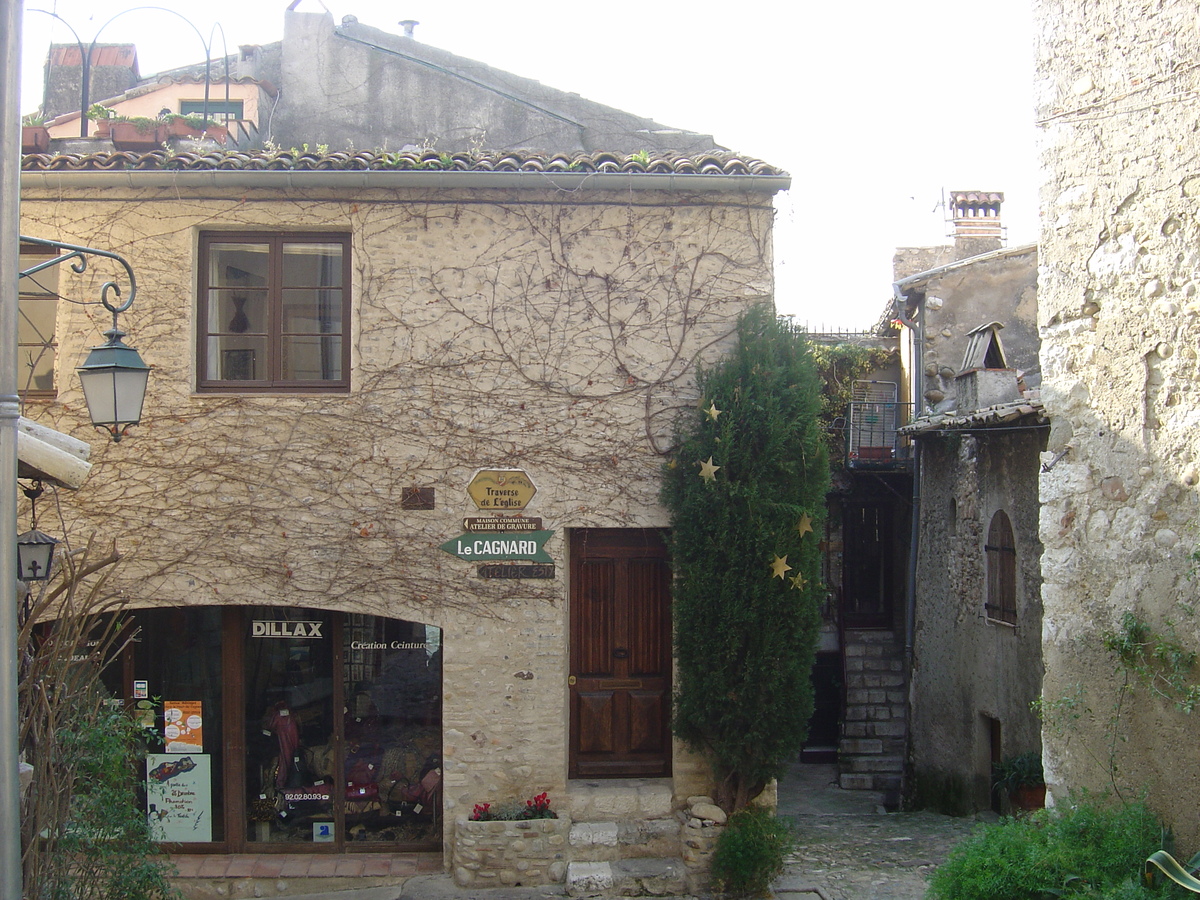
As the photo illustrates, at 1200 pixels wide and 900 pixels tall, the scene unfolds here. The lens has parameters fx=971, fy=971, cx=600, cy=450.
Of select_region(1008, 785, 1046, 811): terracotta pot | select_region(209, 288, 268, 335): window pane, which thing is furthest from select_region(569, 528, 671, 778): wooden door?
select_region(1008, 785, 1046, 811): terracotta pot

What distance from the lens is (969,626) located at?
1150 cm

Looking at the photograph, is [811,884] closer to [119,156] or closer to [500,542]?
[500,542]

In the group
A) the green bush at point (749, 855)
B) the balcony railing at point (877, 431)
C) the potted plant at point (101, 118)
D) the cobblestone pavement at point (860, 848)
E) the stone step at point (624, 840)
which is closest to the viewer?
the green bush at point (749, 855)

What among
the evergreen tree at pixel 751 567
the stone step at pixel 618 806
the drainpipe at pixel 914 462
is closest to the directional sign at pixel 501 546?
the evergreen tree at pixel 751 567

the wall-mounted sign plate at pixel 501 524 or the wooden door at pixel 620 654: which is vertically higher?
the wall-mounted sign plate at pixel 501 524

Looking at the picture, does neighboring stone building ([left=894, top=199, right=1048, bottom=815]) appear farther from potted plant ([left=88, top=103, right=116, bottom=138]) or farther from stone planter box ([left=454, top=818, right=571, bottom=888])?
potted plant ([left=88, top=103, right=116, bottom=138])

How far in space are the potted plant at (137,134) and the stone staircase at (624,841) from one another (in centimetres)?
662

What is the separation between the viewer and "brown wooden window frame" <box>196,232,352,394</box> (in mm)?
7766

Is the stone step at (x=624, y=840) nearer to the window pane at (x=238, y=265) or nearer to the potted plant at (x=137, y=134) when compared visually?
the window pane at (x=238, y=265)

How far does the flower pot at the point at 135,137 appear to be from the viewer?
8406 mm

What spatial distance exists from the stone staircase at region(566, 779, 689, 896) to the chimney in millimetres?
11618

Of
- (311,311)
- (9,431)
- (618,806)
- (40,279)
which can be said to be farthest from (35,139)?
(618,806)

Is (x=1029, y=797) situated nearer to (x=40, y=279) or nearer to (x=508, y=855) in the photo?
(x=508, y=855)

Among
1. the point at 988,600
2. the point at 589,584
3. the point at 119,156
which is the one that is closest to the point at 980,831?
the point at 589,584
